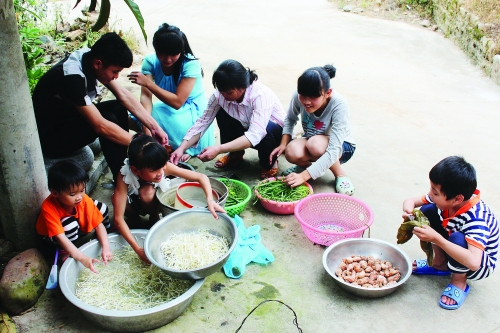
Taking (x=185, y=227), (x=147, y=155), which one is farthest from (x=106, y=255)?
(x=147, y=155)

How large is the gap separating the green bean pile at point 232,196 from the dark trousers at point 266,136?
467 mm

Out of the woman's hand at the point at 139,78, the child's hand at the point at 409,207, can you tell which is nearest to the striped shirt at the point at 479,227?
the child's hand at the point at 409,207

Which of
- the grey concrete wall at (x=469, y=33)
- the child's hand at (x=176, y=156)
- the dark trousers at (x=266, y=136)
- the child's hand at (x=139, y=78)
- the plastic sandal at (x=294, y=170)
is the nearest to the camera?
the child's hand at (x=176, y=156)

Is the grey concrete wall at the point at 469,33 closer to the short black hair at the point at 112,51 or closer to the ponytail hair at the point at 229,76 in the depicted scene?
the ponytail hair at the point at 229,76

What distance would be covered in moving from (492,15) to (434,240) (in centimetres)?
644

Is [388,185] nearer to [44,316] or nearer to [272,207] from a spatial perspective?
[272,207]

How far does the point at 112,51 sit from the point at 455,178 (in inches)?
84.7

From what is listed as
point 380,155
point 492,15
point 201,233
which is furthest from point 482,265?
point 492,15

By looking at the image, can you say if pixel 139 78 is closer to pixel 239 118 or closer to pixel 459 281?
pixel 239 118

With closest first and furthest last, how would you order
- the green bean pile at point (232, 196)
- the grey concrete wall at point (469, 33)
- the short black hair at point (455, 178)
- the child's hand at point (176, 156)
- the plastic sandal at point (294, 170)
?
1. the short black hair at point (455, 178)
2. the green bean pile at point (232, 196)
3. the child's hand at point (176, 156)
4. the plastic sandal at point (294, 170)
5. the grey concrete wall at point (469, 33)

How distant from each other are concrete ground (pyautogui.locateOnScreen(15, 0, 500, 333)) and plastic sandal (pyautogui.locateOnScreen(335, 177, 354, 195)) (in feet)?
0.33

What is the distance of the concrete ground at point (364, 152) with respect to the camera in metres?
2.43

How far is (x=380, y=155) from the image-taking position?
4250 millimetres

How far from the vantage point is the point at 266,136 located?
12.3ft
